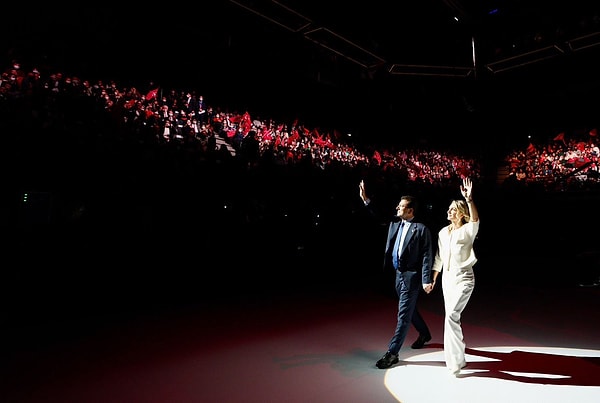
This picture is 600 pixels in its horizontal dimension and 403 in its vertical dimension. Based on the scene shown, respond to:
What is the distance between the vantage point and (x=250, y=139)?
7.59 meters

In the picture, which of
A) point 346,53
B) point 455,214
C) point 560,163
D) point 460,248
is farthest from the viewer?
point 560,163

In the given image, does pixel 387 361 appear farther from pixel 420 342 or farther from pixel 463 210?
pixel 463 210

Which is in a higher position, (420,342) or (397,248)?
(397,248)

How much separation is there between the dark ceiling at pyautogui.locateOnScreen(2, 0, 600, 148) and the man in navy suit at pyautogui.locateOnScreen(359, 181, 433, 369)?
569cm

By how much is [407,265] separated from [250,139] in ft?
17.1

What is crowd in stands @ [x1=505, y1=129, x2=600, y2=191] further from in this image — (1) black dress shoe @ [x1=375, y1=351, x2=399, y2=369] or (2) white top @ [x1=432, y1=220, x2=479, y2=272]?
(1) black dress shoe @ [x1=375, y1=351, x2=399, y2=369]

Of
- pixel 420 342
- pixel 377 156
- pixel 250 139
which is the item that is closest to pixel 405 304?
pixel 420 342

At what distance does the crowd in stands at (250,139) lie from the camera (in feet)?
22.4

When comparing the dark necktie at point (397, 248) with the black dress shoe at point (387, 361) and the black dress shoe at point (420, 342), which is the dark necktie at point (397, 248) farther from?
the black dress shoe at point (420, 342)

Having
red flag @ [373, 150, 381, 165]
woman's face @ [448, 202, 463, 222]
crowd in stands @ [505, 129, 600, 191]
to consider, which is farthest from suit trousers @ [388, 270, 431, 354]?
crowd in stands @ [505, 129, 600, 191]

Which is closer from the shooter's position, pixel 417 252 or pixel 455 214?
pixel 455 214

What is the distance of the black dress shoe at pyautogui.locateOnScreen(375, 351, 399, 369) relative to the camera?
10.2 feet

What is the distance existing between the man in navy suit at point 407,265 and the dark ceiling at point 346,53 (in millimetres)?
5688

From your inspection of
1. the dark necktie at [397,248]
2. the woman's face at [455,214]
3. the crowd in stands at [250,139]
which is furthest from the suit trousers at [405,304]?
the crowd in stands at [250,139]
